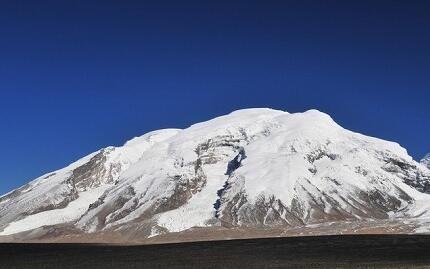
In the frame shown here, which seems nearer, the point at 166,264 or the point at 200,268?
the point at 200,268

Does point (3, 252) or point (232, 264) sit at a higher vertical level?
point (3, 252)

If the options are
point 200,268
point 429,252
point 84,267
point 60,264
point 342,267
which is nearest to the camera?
point 342,267

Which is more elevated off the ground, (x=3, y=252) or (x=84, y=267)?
(x=3, y=252)

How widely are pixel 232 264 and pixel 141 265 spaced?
10.2 m

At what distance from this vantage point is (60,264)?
244 ft

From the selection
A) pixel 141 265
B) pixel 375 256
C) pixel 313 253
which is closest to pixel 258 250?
pixel 313 253

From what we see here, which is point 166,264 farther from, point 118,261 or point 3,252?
point 3,252

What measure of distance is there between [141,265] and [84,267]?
643 cm

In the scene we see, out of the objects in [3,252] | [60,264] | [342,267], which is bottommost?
[342,267]

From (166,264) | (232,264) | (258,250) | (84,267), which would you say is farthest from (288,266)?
(258,250)

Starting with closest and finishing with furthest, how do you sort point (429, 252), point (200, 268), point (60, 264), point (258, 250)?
point (200, 268) → point (60, 264) → point (429, 252) → point (258, 250)

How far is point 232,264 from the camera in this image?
69938 millimetres

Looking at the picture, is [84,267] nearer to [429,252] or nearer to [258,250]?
[258,250]

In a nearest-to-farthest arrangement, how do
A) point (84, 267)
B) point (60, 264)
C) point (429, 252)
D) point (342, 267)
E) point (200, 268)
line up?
point (342, 267) → point (200, 268) → point (84, 267) → point (60, 264) → point (429, 252)
